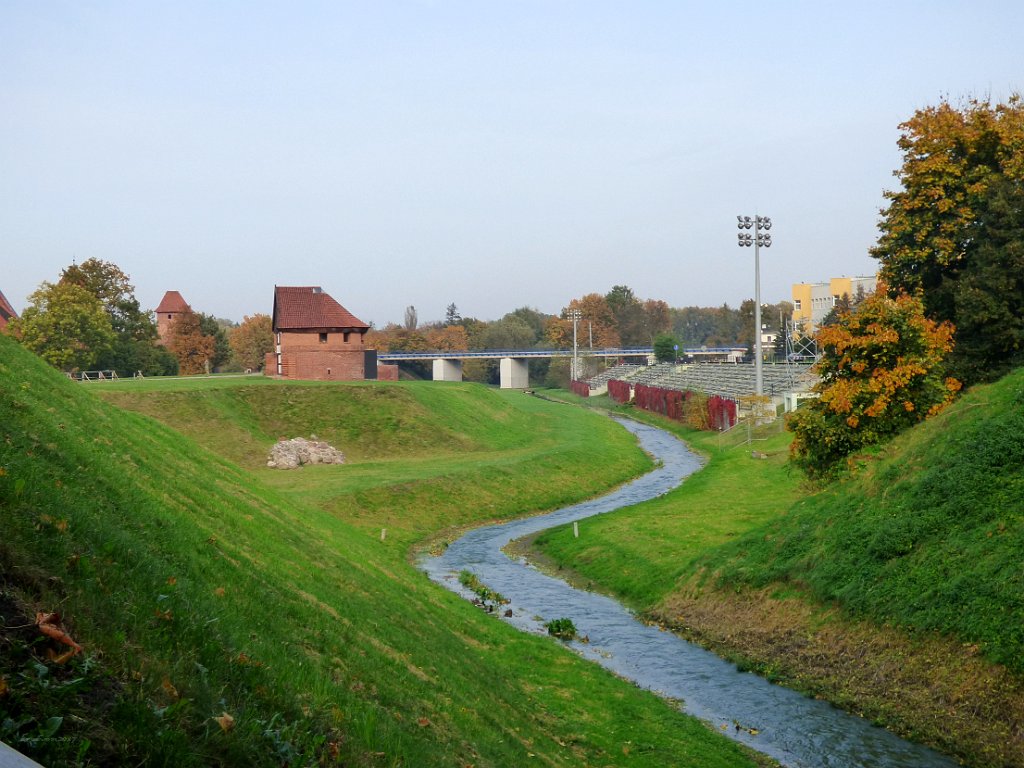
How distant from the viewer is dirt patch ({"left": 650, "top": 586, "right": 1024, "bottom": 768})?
1920cm

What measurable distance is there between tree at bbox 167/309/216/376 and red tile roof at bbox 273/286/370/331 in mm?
33951

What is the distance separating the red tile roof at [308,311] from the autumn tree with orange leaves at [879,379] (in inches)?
2428

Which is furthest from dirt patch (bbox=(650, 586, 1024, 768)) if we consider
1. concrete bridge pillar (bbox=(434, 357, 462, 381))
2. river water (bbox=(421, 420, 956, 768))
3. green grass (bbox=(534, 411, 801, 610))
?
concrete bridge pillar (bbox=(434, 357, 462, 381))

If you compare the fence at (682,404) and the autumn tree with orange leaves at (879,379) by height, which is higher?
the autumn tree with orange leaves at (879,379)

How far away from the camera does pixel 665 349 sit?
534 feet

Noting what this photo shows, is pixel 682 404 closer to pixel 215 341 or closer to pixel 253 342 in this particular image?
pixel 215 341

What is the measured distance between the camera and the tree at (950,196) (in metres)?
40.6

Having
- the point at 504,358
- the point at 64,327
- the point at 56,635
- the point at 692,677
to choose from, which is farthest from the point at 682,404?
the point at 56,635

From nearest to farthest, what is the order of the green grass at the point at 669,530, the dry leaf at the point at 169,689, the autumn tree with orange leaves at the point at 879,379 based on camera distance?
1. the dry leaf at the point at 169,689
2. the autumn tree with orange leaves at the point at 879,379
3. the green grass at the point at 669,530

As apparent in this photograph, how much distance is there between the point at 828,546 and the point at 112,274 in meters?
95.8

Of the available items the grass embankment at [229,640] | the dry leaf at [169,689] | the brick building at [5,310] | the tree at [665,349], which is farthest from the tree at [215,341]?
the dry leaf at [169,689]

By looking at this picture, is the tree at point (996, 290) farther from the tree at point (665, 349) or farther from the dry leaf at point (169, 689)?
the tree at point (665, 349)

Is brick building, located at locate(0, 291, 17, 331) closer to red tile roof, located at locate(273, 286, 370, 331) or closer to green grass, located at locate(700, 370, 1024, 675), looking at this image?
red tile roof, located at locate(273, 286, 370, 331)

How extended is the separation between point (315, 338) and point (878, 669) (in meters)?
73.5
